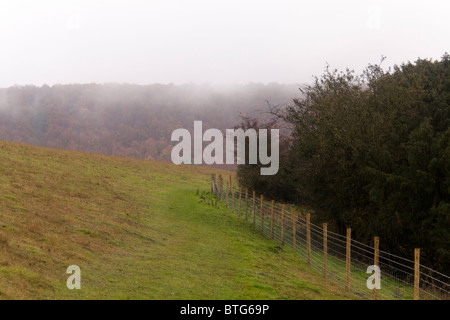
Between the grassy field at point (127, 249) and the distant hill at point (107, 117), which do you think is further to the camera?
the distant hill at point (107, 117)

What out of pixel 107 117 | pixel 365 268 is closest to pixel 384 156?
pixel 365 268

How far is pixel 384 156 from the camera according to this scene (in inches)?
742

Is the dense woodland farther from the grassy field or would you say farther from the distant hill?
the distant hill

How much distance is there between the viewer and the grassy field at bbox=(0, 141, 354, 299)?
10.7 metres

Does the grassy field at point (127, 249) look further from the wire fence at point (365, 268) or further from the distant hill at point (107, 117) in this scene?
the distant hill at point (107, 117)

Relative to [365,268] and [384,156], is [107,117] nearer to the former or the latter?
[384,156]

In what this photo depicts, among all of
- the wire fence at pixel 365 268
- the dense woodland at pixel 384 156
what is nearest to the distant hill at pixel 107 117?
the dense woodland at pixel 384 156

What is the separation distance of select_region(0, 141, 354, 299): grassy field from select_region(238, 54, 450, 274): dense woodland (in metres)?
3.97

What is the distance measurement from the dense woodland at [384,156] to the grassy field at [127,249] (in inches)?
156

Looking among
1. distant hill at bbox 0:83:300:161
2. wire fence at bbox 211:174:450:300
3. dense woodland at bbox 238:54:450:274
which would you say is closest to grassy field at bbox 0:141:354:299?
wire fence at bbox 211:174:450:300

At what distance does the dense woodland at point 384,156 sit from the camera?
16531 mm

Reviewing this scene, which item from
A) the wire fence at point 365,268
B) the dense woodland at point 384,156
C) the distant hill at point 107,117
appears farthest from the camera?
the distant hill at point 107,117

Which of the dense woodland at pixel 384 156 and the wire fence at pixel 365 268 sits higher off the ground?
the dense woodland at pixel 384 156
